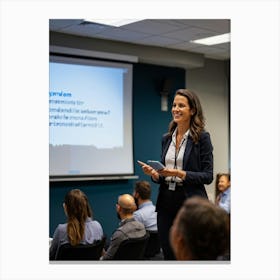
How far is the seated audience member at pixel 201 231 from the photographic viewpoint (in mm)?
1666

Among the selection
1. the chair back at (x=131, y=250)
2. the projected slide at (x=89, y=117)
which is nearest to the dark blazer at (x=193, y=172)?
the chair back at (x=131, y=250)

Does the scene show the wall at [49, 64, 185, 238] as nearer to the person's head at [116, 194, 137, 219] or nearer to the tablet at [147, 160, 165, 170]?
the person's head at [116, 194, 137, 219]

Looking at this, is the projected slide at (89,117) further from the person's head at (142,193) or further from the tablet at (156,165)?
the tablet at (156,165)

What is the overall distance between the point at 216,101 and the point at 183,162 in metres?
5.00

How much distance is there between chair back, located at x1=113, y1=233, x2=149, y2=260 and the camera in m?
2.93

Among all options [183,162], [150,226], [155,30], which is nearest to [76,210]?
[183,162]

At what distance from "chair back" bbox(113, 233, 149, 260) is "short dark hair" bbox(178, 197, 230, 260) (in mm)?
1295

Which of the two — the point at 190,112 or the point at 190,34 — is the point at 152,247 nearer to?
the point at 190,112

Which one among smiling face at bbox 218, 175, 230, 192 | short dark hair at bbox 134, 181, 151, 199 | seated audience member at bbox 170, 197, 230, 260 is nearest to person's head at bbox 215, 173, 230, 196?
smiling face at bbox 218, 175, 230, 192

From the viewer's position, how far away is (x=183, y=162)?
8.74ft
